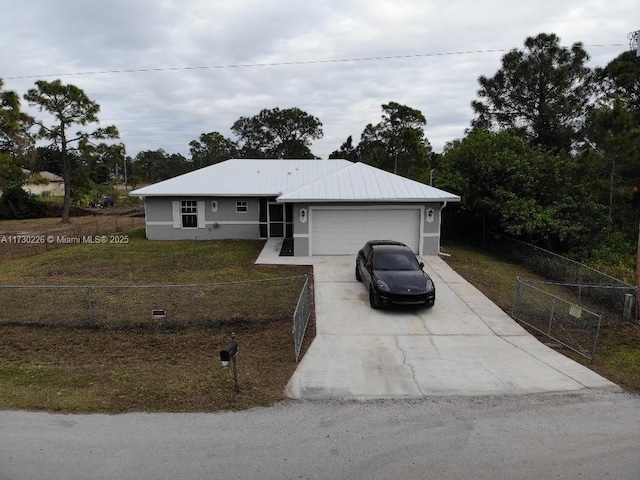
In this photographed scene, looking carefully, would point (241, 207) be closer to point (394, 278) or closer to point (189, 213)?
point (189, 213)

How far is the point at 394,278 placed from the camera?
1221 cm

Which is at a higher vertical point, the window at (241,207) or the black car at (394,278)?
the window at (241,207)

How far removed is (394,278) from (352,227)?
6951mm

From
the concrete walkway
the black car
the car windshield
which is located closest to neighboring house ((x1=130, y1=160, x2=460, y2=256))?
the black car

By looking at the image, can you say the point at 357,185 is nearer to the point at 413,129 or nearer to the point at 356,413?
the point at 356,413

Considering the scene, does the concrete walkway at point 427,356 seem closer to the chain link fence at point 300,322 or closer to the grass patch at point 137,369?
the chain link fence at point 300,322

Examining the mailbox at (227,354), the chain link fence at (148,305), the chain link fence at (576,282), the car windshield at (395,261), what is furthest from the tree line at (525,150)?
the mailbox at (227,354)

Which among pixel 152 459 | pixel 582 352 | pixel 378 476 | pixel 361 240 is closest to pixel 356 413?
pixel 378 476

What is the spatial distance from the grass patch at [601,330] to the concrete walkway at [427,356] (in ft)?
1.11

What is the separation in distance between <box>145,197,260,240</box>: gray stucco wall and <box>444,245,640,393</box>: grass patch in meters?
9.89

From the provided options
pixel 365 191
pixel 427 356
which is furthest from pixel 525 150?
pixel 427 356

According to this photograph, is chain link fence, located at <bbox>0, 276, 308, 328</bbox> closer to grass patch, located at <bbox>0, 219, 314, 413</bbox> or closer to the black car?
grass patch, located at <bbox>0, 219, 314, 413</bbox>

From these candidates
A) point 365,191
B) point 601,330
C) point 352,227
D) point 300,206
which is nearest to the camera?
point 601,330

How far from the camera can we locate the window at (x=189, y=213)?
23.2m
